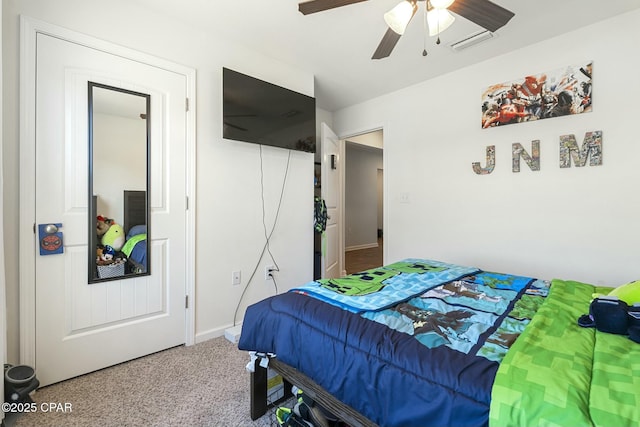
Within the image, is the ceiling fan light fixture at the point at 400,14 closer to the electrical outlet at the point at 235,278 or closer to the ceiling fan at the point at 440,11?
the ceiling fan at the point at 440,11

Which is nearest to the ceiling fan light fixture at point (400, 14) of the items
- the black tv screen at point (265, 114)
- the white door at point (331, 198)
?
the black tv screen at point (265, 114)

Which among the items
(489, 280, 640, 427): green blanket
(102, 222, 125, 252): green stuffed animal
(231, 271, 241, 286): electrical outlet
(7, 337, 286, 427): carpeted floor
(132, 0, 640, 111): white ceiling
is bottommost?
(7, 337, 286, 427): carpeted floor

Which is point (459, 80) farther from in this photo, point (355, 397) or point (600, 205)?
point (355, 397)

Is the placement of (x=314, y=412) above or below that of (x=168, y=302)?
below

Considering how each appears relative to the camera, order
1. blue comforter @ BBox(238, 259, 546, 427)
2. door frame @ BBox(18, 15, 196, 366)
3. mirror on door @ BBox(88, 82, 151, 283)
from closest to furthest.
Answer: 1. blue comforter @ BBox(238, 259, 546, 427)
2. door frame @ BBox(18, 15, 196, 366)
3. mirror on door @ BBox(88, 82, 151, 283)

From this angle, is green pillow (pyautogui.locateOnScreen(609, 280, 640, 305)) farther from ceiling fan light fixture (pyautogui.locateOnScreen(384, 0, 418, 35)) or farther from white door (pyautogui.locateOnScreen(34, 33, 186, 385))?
white door (pyautogui.locateOnScreen(34, 33, 186, 385))

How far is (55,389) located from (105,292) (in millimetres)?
574

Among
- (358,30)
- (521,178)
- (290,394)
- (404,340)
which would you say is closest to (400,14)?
(358,30)

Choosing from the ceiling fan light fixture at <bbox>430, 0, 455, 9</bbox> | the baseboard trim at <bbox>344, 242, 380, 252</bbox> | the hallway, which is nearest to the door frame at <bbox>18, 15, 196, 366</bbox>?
the ceiling fan light fixture at <bbox>430, 0, 455, 9</bbox>

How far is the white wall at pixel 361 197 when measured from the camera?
6.76 m

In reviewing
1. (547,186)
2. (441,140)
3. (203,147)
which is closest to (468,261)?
(547,186)

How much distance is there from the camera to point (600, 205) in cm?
215

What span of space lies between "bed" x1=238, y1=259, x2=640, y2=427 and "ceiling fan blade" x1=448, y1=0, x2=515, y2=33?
1.44m

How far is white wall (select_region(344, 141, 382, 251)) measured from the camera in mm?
6758
